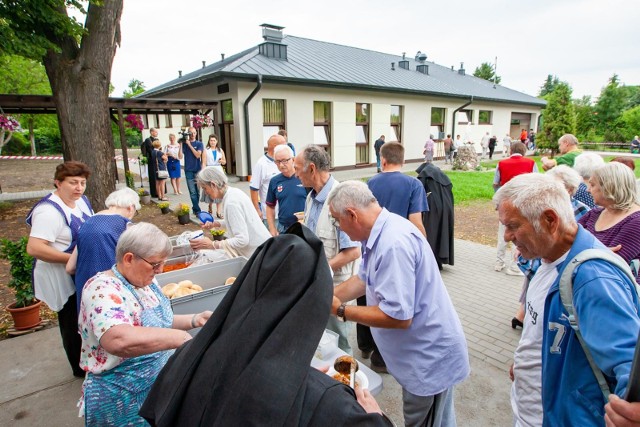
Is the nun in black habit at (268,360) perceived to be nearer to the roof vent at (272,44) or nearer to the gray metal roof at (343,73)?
the gray metal roof at (343,73)

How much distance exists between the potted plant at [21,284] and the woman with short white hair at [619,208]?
568 cm

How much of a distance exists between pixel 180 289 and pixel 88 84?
6098 mm

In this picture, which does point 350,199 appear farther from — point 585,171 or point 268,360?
point 585,171

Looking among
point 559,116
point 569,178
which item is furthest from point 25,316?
point 559,116

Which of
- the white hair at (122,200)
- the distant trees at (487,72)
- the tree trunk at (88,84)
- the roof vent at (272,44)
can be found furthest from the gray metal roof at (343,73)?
the distant trees at (487,72)

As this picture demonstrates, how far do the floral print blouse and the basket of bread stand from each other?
0.70 m

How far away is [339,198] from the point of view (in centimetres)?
209

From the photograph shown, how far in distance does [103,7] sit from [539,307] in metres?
8.43

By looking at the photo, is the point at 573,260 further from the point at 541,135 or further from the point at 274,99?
the point at 541,135

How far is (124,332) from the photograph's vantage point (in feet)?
5.73

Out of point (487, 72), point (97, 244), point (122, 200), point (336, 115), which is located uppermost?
point (487, 72)

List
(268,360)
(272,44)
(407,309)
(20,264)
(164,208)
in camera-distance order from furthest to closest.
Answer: (272,44)
(164,208)
(20,264)
(407,309)
(268,360)

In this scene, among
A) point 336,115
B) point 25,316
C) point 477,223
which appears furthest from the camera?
point 336,115

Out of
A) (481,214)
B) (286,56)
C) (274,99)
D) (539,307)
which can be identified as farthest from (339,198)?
(286,56)
